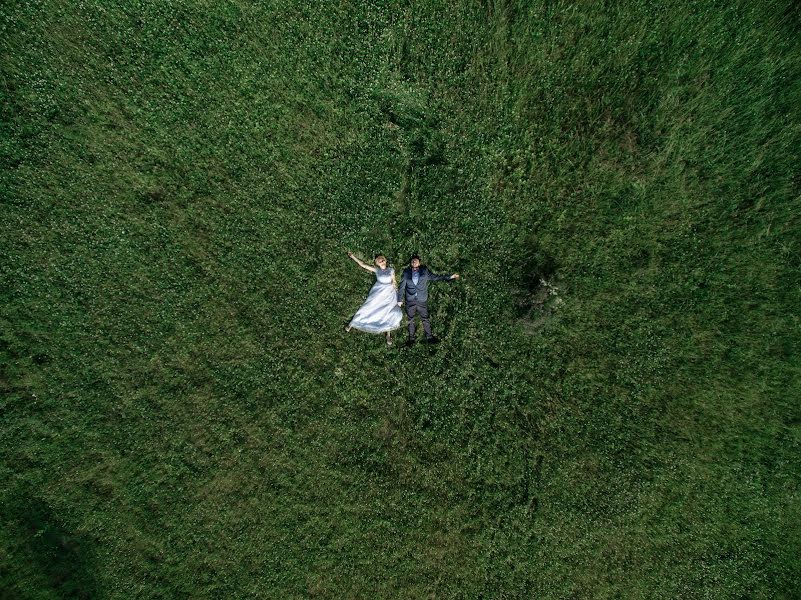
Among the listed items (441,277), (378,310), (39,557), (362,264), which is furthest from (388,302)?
(39,557)

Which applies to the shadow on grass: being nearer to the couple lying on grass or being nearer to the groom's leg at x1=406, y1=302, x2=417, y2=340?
the couple lying on grass

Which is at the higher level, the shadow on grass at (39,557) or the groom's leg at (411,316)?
the groom's leg at (411,316)

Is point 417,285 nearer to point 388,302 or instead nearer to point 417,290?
point 417,290

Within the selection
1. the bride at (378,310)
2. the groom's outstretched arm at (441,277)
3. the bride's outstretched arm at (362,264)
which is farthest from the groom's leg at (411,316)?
the bride's outstretched arm at (362,264)

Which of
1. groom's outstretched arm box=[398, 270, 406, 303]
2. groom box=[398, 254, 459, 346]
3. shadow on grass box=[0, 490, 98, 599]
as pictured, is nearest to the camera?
groom box=[398, 254, 459, 346]

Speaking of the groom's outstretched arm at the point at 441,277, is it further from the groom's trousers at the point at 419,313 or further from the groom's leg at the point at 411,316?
the groom's leg at the point at 411,316

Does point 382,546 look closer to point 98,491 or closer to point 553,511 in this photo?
point 553,511

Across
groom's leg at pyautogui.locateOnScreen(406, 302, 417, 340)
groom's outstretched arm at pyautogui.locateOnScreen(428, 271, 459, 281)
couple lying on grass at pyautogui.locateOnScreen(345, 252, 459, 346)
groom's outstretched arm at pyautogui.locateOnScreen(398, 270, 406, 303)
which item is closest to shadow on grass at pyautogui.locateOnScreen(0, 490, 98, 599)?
couple lying on grass at pyautogui.locateOnScreen(345, 252, 459, 346)
